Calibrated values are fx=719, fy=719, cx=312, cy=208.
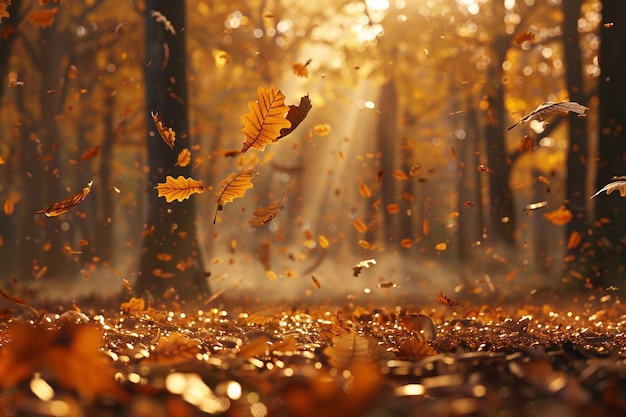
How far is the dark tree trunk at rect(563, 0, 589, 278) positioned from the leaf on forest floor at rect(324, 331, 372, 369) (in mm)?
7382

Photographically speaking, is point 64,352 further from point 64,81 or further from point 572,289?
point 64,81

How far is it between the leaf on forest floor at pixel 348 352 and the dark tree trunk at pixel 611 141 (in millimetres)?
7027

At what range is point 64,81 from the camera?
15.8 metres

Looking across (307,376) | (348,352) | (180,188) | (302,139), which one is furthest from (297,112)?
(302,139)

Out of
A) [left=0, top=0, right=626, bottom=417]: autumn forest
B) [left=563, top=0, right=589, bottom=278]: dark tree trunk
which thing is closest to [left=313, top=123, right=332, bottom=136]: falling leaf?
[left=0, top=0, right=626, bottom=417]: autumn forest

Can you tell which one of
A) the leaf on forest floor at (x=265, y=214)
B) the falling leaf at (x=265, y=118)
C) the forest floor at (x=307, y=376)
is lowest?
the forest floor at (x=307, y=376)

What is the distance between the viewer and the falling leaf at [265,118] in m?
4.69

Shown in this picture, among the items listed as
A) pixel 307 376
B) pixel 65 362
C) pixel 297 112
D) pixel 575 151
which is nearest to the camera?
pixel 65 362

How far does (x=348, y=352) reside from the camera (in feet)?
11.5

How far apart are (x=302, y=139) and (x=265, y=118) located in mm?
18058

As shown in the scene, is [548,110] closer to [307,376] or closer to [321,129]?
[307,376]

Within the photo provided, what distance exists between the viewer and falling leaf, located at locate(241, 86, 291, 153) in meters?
4.69

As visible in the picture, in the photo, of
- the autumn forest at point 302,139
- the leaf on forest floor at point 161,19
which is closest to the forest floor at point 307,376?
the autumn forest at point 302,139

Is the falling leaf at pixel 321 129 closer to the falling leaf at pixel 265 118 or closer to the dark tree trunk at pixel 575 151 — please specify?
the falling leaf at pixel 265 118
